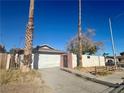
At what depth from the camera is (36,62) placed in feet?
86.4

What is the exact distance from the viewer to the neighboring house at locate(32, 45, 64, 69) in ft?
86.7

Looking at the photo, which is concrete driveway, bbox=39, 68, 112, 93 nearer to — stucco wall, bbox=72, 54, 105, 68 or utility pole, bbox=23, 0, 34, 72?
utility pole, bbox=23, 0, 34, 72

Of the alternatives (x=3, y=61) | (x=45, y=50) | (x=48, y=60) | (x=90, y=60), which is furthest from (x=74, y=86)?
(x=90, y=60)

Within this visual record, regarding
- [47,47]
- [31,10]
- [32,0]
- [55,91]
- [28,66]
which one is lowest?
[55,91]

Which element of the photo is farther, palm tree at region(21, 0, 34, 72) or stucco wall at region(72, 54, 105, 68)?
stucco wall at region(72, 54, 105, 68)

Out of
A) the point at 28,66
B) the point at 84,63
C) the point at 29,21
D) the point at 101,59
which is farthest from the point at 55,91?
the point at 101,59

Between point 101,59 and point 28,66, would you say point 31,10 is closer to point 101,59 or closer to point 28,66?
point 28,66

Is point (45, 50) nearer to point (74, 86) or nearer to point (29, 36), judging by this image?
point (29, 36)

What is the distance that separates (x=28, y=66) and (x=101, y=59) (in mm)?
21883

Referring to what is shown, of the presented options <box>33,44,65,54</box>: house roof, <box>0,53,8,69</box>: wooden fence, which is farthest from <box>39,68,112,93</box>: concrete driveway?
<box>33,44,65,54</box>: house roof

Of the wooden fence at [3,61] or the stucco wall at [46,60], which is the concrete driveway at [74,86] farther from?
the stucco wall at [46,60]

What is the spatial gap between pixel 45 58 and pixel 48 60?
0.68 meters

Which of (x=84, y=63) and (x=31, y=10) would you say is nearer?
(x=31, y=10)

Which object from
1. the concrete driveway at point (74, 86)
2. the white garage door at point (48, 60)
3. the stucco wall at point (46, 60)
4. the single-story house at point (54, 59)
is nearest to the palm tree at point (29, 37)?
the concrete driveway at point (74, 86)
